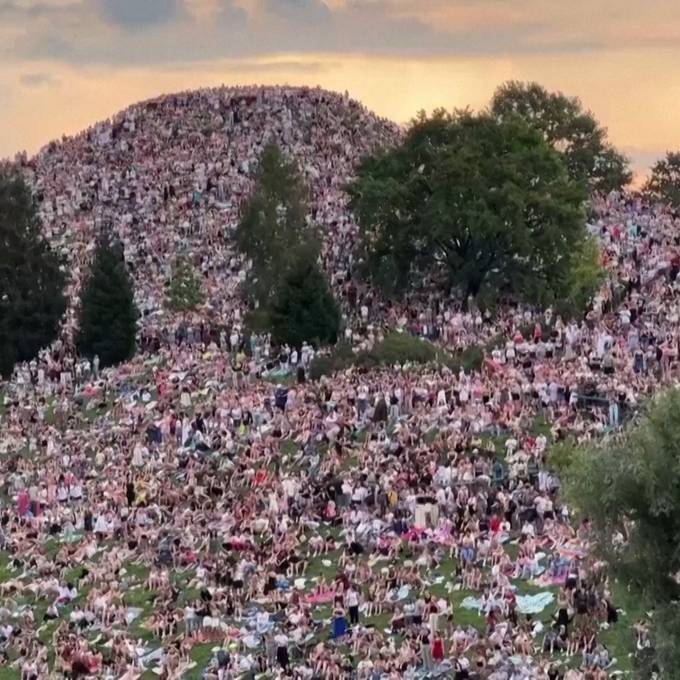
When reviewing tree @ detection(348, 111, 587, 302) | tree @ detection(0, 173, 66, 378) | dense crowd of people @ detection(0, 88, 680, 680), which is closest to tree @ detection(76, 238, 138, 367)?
dense crowd of people @ detection(0, 88, 680, 680)

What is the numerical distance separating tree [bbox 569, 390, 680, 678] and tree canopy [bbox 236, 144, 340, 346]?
34327mm

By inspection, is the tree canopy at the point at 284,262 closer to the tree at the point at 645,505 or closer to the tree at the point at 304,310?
the tree at the point at 304,310

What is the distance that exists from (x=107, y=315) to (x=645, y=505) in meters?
43.1

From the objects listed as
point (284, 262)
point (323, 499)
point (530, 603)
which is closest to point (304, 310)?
point (284, 262)

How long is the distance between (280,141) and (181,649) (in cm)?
6442

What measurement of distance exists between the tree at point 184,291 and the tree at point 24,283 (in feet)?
14.2

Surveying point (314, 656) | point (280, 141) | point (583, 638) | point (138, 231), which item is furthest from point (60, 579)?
point (280, 141)

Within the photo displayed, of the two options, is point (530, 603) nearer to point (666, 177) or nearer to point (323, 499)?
point (323, 499)

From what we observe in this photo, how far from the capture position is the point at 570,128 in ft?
324

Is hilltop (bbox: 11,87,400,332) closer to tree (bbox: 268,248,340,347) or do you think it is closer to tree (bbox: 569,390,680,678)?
tree (bbox: 268,248,340,347)

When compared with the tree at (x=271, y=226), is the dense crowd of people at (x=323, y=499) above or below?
below

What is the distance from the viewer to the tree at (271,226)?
69.0 m

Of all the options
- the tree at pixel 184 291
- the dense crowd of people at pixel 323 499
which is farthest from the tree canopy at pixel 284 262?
the tree at pixel 184 291

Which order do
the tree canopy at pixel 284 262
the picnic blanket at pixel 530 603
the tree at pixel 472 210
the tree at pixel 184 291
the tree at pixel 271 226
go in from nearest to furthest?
the picnic blanket at pixel 530 603
the tree canopy at pixel 284 262
the tree at pixel 472 210
the tree at pixel 271 226
the tree at pixel 184 291
